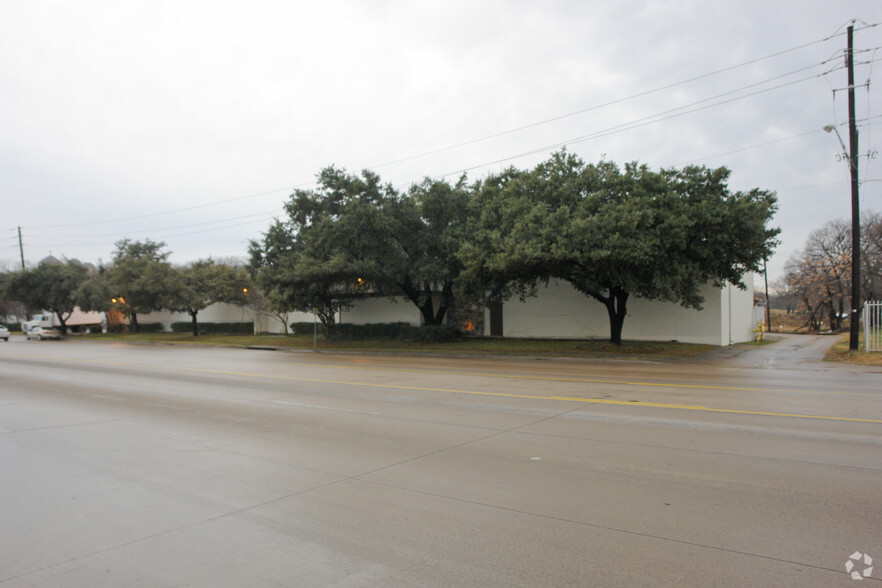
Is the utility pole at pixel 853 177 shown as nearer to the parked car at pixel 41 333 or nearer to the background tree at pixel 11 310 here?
the parked car at pixel 41 333

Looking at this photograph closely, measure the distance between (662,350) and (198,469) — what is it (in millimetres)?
19493

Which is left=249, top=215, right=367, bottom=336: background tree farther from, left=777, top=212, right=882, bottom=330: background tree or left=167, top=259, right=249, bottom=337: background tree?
left=777, top=212, right=882, bottom=330: background tree

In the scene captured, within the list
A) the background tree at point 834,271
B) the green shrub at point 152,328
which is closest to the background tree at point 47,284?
the green shrub at point 152,328

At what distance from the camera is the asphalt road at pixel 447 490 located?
370cm

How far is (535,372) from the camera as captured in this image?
15.9m

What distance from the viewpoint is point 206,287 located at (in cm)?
3988

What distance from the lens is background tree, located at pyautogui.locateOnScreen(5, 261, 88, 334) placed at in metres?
50.9

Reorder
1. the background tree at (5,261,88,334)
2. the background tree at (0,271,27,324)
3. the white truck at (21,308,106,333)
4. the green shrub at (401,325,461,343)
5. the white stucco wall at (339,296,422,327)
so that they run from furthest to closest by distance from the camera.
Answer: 1. the background tree at (0,271,27,324)
2. the white truck at (21,308,106,333)
3. the background tree at (5,261,88,334)
4. the white stucco wall at (339,296,422,327)
5. the green shrub at (401,325,461,343)

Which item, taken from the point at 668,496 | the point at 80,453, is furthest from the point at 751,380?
the point at 80,453

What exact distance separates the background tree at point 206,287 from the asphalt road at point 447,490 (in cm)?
2942

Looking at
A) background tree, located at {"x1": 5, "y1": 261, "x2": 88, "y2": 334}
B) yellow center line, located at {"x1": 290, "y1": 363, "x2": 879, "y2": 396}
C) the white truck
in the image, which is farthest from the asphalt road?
the white truck

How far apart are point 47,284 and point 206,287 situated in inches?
915

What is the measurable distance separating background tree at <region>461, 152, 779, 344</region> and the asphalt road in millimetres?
8286

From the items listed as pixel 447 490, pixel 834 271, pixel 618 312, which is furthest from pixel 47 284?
pixel 834 271
